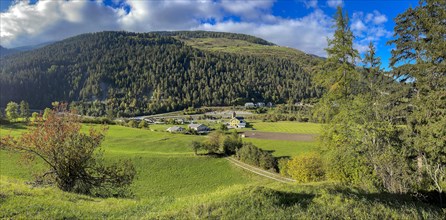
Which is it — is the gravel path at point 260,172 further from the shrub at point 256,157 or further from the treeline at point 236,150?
the treeline at point 236,150

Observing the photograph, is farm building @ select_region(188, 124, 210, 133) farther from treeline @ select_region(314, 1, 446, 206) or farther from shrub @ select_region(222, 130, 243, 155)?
treeline @ select_region(314, 1, 446, 206)

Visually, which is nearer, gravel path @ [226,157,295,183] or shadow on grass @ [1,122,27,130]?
gravel path @ [226,157,295,183]

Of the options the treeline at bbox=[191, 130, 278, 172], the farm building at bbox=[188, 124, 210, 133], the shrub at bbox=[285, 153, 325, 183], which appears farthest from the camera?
the farm building at bbox=[188, 124, 210, 133]

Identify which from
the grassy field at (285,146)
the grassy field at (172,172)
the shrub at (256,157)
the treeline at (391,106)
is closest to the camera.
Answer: the treeline at (391,106)

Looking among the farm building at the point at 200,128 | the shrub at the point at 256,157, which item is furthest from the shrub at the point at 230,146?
the farm building at the point at 200,128

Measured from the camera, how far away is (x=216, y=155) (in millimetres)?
54969

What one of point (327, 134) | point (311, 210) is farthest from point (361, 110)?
point (311, 210)

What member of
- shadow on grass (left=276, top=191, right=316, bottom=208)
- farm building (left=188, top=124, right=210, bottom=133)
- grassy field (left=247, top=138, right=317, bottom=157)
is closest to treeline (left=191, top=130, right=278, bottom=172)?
grassy field (left=247, top=138, right=317, bottom=157)

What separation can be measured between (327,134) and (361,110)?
4023mm

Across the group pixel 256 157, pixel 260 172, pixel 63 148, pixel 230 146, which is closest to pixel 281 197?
pixel 63 148

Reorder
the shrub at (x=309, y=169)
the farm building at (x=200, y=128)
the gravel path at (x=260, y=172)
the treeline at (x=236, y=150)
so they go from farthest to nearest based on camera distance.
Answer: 1. the farm building at (x=200, y=128)
2. the treeline at (x=236, y=150)
3. the gravel path at (x=260, y=172)
4. the shrub at (x=309, y=169)

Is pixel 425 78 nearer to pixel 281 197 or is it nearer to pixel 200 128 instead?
pixel 281 197

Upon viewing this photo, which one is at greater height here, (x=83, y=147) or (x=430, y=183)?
(x=83, y=147)

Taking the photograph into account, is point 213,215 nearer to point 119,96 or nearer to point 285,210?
point 285,210
